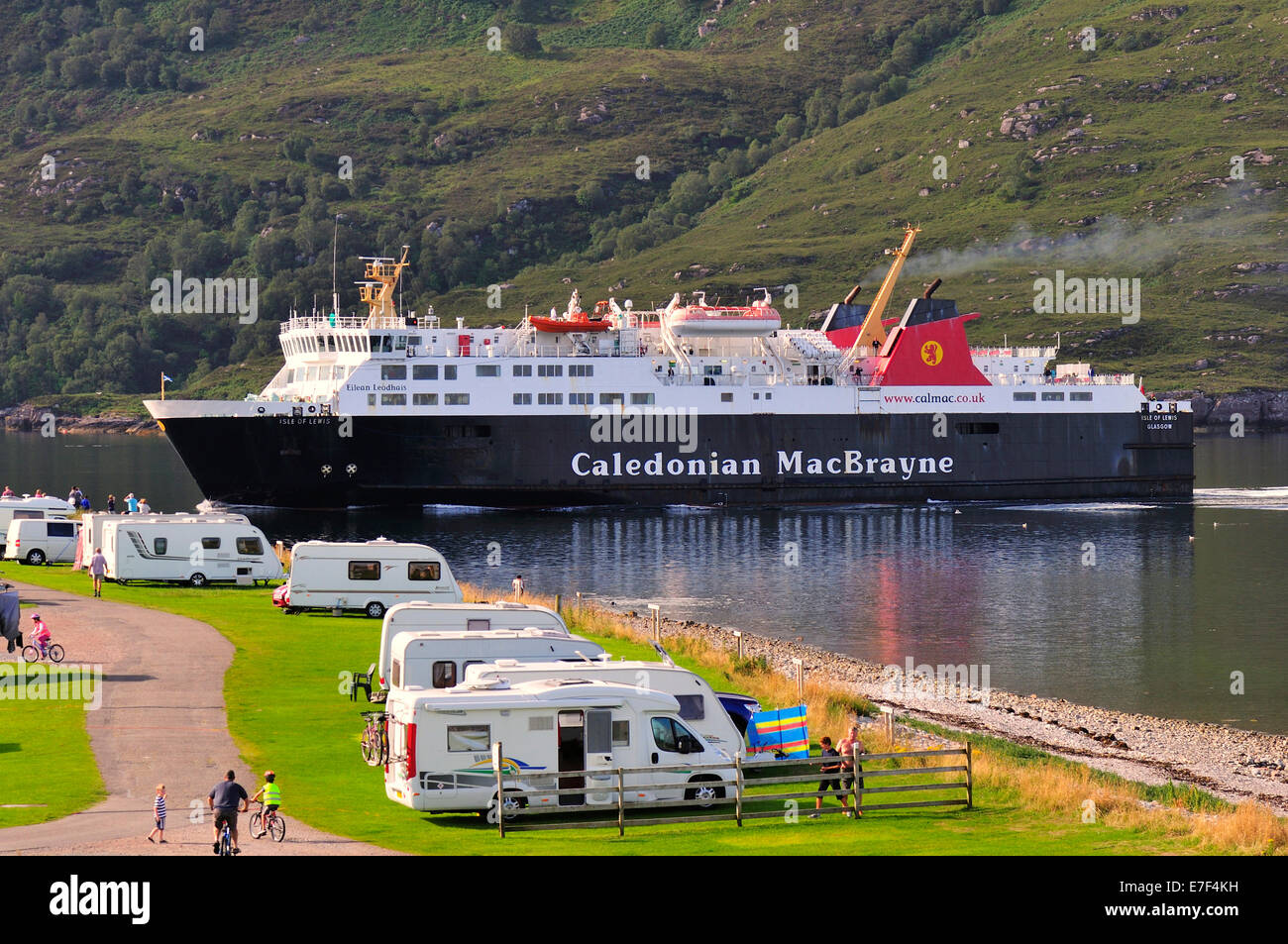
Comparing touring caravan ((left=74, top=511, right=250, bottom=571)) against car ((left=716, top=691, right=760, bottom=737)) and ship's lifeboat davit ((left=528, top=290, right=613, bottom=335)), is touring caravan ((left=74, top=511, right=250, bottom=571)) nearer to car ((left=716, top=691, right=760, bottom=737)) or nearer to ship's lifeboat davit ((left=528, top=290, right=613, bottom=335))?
car ((left=716, top=691, right=760, bottom=737))

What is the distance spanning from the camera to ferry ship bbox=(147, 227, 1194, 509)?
6994 cm

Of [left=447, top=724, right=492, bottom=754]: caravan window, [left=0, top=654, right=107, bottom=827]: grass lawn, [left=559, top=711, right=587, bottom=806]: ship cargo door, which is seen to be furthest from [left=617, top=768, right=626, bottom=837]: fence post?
[left=0, top=654, right=107, bottom=827]: grass lawn

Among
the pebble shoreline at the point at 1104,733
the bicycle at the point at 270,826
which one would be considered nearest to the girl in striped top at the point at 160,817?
the bicycle at the point at 270,826

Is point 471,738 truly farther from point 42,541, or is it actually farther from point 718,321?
point 718,321

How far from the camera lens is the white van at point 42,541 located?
4634cm

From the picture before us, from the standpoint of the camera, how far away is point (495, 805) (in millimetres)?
19156

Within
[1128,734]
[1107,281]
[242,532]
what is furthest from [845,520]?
[1107,281]

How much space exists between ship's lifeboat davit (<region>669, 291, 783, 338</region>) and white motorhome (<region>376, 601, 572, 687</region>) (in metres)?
47.8

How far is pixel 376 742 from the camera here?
2209 cm

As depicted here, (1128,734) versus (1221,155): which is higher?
(1221,155)

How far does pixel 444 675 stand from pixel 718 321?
175 ft
